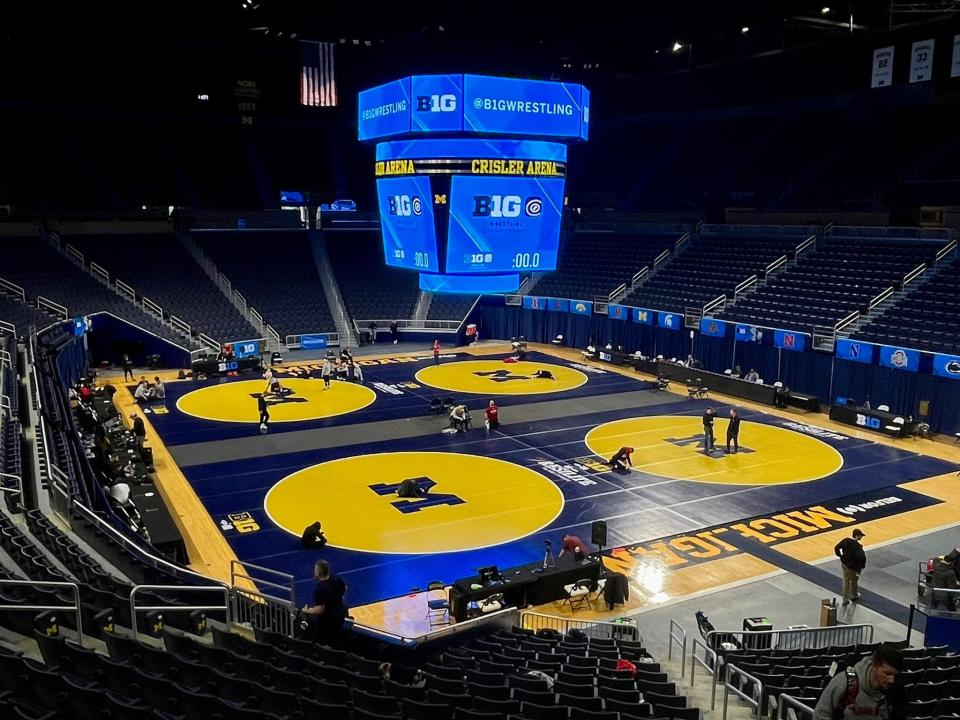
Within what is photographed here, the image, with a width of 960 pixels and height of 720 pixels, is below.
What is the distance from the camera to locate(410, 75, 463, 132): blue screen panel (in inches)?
978

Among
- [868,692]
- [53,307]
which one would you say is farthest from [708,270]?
[868,692]

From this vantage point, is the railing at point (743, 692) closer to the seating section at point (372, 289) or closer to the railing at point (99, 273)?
the railing at point (99, 273)

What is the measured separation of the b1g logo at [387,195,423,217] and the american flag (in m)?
23.4

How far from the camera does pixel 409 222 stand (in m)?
27.6

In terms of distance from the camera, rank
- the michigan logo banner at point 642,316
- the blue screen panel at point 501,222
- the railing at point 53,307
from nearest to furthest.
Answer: the blue screen panel at point 501,222, the railing at point 53,307, the michigan logo banner at point 642,316

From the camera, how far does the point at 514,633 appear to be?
12.6 metres

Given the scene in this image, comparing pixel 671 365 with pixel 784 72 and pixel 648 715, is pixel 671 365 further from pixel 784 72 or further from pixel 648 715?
pixel 648 715

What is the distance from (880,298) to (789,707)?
26500 mm

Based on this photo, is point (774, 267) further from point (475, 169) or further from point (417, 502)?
point (417, 502)

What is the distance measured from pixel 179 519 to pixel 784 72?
39946 mm

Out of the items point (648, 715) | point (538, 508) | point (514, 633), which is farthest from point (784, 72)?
point (648, 715)

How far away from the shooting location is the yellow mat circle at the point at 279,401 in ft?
94.4

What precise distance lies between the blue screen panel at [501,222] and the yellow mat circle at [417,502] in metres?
6.76

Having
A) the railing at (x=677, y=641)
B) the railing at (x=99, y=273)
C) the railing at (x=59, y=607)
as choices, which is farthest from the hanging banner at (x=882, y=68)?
the railing at (x=59, y=607)
